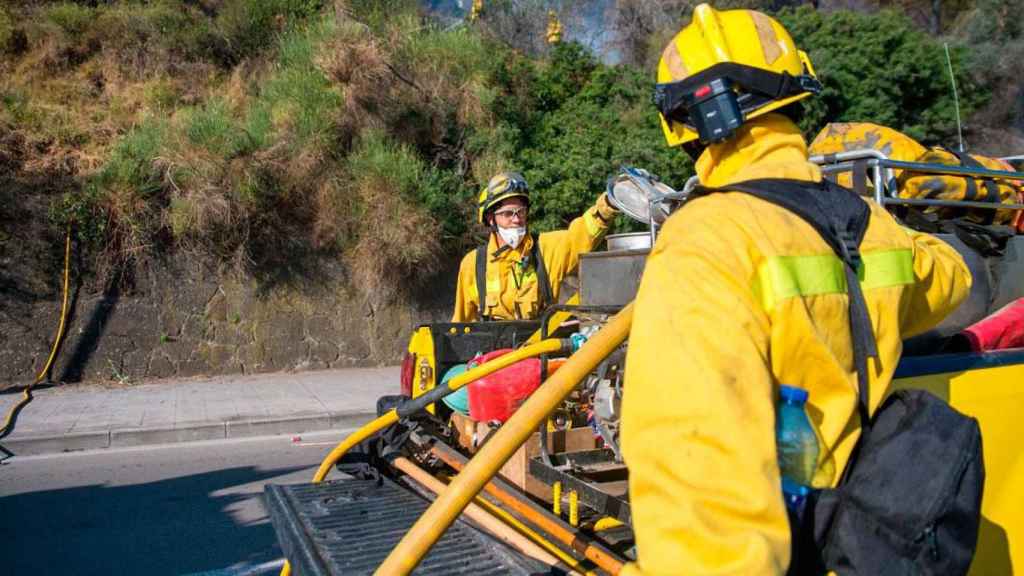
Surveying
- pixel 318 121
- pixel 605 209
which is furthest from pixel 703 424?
pixel 318 121

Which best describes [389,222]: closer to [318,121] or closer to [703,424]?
[318,121]

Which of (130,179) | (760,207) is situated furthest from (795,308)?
(130,179)

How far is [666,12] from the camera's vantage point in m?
18.4

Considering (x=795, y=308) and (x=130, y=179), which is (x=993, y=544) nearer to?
(x=795, y=308)

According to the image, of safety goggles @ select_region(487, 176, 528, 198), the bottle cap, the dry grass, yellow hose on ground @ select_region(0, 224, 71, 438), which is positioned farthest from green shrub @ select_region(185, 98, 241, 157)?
the bottle cap

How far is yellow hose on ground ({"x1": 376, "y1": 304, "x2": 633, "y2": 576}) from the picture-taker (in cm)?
165

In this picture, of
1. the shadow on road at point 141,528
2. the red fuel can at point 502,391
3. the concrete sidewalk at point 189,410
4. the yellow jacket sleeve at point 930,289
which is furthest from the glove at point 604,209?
the concrete sidewalk at point 189,410

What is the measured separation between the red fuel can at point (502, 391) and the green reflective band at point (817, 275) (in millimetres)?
1571

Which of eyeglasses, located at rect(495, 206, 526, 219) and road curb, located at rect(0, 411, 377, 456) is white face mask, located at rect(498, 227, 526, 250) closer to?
eyeglasses, located at rect(495, 206, 526, 219)

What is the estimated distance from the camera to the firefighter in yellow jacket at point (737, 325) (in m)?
1.28

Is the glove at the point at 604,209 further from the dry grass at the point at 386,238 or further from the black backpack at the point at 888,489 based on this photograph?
the dry grass at the point at 386,238

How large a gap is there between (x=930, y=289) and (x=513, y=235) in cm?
332

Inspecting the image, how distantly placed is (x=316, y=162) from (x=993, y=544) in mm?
10550

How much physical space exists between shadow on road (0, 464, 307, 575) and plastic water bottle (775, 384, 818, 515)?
409 centimetres
